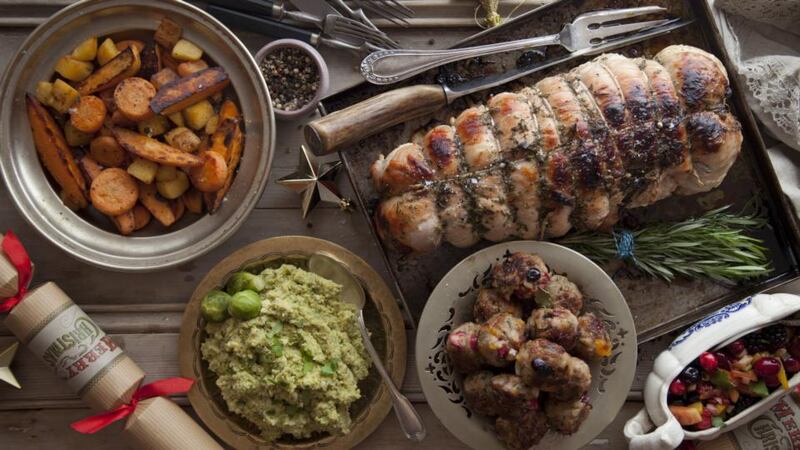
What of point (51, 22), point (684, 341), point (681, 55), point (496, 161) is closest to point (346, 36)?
point (496, 161)

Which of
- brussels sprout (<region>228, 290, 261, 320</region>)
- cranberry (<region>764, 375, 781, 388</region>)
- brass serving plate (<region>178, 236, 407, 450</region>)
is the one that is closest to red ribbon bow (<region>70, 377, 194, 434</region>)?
brass serving plate (<region>178, 236, 407, 450</region>)

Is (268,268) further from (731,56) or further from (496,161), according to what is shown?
(731,56)

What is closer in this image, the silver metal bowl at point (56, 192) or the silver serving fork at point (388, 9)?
the silver metal bowl at point (56, 192)

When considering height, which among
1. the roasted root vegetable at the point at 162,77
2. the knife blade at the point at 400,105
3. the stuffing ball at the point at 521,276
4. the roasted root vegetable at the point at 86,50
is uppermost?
the roasted root vegetable at the point at 86,50

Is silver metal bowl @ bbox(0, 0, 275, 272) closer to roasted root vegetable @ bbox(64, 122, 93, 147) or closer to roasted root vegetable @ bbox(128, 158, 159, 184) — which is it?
roasted root vegetable @ bbox(64, 122, 93, 147)

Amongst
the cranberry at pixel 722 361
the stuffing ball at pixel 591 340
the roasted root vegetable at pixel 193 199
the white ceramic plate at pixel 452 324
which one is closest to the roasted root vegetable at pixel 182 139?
the roasted root vegetable at pixel 193 199

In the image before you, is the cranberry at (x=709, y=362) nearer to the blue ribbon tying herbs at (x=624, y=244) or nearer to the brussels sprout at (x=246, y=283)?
the blue ribbon tying herbs at (x=624, y=244)
